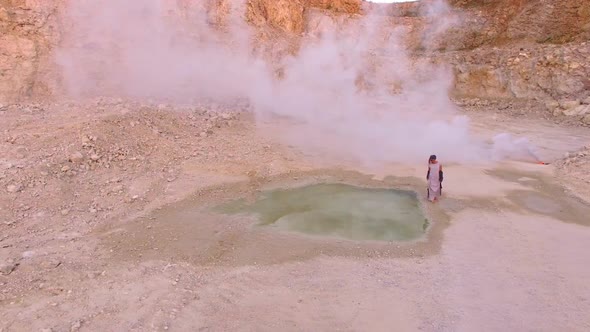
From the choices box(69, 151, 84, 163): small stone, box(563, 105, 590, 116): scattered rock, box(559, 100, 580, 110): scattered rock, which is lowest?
box(563, 105, 590, 116): scattered rock

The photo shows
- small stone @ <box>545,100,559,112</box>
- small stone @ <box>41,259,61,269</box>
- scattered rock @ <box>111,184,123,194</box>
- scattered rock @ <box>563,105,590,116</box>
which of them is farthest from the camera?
small stone @ <box>545,100,559,112</box>

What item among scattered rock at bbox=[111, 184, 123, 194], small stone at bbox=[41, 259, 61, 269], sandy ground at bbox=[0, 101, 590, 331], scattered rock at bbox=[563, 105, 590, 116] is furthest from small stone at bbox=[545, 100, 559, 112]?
small stone at bbox=[41, 259, 61, 269]

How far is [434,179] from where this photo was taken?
6.13m

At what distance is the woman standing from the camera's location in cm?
610

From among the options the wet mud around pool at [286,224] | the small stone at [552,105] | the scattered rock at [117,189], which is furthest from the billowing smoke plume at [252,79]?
the scattered rock at [117,189]

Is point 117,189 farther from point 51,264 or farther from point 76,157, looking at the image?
point 51,264

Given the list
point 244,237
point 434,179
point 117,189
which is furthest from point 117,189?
point 434,179

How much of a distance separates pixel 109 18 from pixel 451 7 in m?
11.7

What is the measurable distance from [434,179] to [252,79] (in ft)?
20.7

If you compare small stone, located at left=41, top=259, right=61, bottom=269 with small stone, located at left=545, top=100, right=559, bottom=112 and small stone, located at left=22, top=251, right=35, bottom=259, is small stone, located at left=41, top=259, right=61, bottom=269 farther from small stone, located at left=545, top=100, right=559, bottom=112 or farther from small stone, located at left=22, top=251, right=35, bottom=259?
small stone, located at left=545, top=100, right=559, bottom=112

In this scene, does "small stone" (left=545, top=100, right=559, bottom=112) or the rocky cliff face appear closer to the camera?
the rocky cliff face

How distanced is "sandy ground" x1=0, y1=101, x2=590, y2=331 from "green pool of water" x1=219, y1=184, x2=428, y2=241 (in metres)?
0.25

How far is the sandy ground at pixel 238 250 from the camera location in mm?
3752

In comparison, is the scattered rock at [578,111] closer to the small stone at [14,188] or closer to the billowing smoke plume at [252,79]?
the billowing smoke plume at [252,79]
